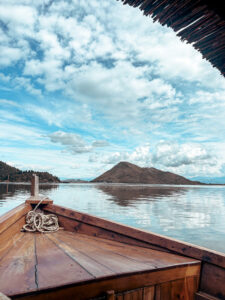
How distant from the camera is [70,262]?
251 cm

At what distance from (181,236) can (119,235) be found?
27.7 feet

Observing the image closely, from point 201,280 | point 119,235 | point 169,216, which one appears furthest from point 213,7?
point 169,216

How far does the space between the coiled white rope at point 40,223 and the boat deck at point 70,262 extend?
0.65 metres

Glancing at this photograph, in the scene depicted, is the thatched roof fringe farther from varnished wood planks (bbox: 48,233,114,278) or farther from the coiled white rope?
the coiled white rope

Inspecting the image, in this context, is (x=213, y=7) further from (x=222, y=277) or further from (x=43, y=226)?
(x=43, y=226)

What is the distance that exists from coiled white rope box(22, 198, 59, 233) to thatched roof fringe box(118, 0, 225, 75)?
377cm

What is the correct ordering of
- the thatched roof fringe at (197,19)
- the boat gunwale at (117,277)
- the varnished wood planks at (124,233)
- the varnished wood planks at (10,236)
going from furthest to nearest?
1. the varnished wood planks at (10,236)
2. the varnished wood planks at (124,233)
3. the thatched roof fringe at (197,19)
4. the boat gunwale at (117,277)

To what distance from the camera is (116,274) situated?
6.84 feet

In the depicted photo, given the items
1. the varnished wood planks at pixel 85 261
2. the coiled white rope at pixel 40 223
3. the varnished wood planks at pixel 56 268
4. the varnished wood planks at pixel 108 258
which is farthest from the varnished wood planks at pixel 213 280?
the coiled white rope at pixel 40 223

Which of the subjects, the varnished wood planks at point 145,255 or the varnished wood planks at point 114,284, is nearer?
the varnished wood planks at point 114,284

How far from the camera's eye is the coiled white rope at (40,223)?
14.0ft

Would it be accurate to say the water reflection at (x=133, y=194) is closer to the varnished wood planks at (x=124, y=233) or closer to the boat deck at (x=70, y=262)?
the varnished wood planks at (x=124, y=233)

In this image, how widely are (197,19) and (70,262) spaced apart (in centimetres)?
278

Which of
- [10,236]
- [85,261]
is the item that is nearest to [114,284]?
[85,261]
